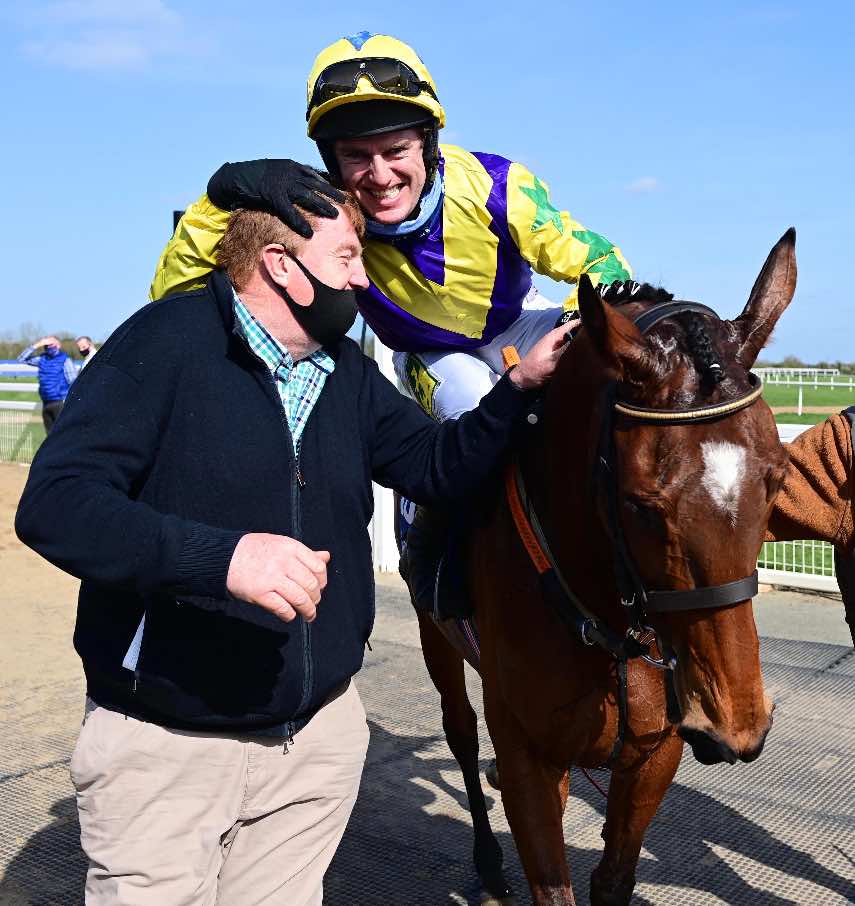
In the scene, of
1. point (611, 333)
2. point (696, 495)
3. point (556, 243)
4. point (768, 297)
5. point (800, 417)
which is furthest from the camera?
point (800, 417)

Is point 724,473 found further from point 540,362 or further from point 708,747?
point 540,362

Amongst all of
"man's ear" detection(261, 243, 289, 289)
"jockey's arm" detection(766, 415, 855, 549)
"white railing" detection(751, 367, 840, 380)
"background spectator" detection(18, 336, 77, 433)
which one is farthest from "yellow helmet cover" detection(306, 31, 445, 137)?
"background spectator" detection(18, 336, 77, 433)

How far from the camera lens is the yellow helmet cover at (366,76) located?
9.59 feet

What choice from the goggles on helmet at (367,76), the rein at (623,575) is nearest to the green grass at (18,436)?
the goggles on helmet at (367,76)

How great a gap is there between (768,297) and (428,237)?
48.1 inches

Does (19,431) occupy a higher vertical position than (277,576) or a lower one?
lower

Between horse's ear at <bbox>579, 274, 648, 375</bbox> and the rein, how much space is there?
0.08 meters

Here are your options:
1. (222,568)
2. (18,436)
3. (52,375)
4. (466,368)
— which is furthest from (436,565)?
(18,436)

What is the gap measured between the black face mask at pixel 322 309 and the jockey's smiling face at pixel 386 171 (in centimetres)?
81

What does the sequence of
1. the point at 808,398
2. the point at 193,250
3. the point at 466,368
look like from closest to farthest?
the point at 193,250
the point at 466,368
the point at 808,398

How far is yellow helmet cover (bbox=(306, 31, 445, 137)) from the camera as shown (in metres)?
2.92

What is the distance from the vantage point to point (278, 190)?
2.28 m

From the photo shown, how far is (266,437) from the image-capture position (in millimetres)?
2162

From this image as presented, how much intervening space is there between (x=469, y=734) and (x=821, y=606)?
156 inches
